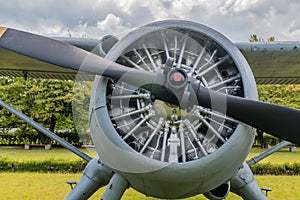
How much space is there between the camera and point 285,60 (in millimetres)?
4559

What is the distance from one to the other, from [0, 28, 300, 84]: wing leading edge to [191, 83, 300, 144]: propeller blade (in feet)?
4.08

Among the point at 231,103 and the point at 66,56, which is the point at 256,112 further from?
the point at 66,56

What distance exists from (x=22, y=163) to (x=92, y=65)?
1224 centimetres

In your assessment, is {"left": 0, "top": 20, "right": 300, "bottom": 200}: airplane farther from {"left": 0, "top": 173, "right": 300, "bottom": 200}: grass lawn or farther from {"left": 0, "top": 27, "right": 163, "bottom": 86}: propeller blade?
{"left": 0, "top": 173, "right": 300, "bottom": 200}: grass lawn

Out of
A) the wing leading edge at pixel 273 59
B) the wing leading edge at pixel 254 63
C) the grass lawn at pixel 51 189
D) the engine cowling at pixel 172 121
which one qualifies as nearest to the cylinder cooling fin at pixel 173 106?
the engine cowling at pixel 172 121

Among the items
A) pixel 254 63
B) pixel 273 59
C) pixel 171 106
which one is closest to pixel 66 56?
pixel 171 106

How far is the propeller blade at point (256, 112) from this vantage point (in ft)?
9.11

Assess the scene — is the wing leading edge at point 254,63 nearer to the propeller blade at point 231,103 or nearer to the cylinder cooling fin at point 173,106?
the propeller blade at point 231,103

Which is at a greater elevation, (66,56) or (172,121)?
(66,56)

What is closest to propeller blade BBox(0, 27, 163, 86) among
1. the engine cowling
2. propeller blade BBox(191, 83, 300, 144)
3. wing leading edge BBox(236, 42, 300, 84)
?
the engine cowling

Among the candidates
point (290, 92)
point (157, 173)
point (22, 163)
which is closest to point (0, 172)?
point (22, 163)

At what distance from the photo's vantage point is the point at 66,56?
3145mm

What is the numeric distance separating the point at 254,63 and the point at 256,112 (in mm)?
1992

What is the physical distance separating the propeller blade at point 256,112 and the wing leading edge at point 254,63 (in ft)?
4.08
